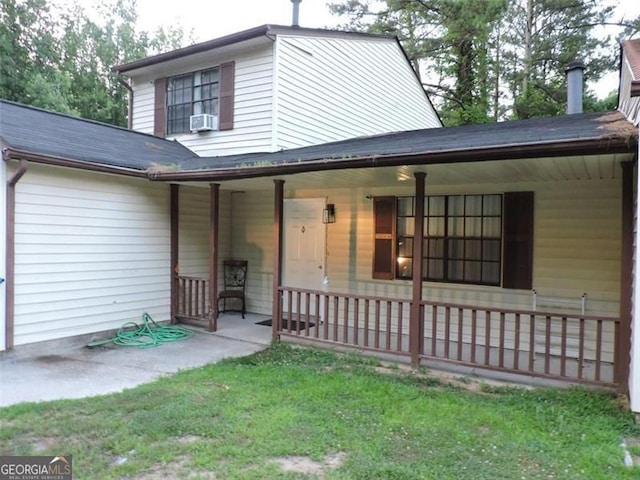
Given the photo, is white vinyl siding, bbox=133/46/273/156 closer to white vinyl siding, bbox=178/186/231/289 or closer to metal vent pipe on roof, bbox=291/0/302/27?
white vinyl siding, bbox=178/186/231/289

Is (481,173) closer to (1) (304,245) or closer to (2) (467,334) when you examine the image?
(2) (467,334)

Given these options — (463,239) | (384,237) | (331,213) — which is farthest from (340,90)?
(463,239)

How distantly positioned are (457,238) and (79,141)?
18.0 ft

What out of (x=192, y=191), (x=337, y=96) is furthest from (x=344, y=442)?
(x=337, y=96)

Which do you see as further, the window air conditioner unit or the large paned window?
the window air conditioner unit

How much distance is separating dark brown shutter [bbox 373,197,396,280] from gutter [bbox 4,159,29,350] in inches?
181

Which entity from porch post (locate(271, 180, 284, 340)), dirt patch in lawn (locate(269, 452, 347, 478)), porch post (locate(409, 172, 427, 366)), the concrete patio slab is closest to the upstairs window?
→ porch post (locate(271, 180, 284, 340))

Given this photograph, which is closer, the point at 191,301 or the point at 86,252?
the point at 86,252

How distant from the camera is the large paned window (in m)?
5.65

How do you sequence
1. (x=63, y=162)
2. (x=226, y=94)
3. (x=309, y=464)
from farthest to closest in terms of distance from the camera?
1. (x=226, y=94)
2. (x=63, y=162)
3. (x=309, y=464)

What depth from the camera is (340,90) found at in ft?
29.3

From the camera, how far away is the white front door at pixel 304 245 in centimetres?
739

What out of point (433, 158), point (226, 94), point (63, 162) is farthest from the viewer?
point (226, 94)

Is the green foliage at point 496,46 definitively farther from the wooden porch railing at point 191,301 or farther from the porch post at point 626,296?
the wooden porch railing at point 191,301
